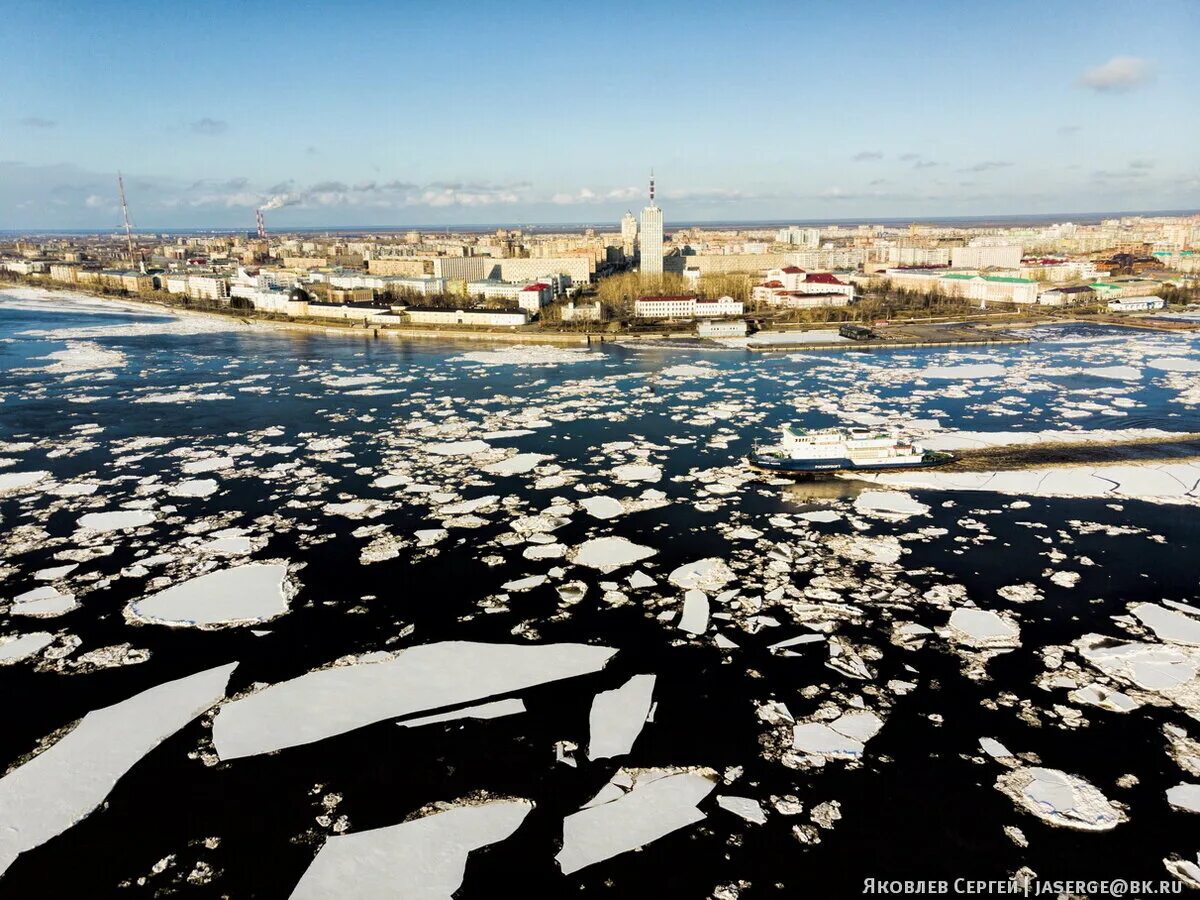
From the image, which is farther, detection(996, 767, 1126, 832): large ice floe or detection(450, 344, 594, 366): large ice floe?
detection(450, 344, 594, 366): large ice floe

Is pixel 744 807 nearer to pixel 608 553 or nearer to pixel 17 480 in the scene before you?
pixel 608 553

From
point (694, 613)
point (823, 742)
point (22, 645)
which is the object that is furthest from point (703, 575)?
point (22, 645)

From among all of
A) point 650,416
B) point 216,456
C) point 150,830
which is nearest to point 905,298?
point 650,416

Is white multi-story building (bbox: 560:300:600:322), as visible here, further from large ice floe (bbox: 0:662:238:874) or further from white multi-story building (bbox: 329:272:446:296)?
large ice floe (bbox: 0:662:238:874)

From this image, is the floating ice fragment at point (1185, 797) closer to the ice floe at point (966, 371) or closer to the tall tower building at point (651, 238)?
the ice floe at point (966, 371)

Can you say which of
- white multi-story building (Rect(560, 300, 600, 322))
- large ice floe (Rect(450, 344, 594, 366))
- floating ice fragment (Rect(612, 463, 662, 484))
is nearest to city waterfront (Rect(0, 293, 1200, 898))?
floating ice fragment (Rect(612, 463, 662, 484))

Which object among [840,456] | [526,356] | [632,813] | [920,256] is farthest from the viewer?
[920,256]

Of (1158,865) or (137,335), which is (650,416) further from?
(137,335)
